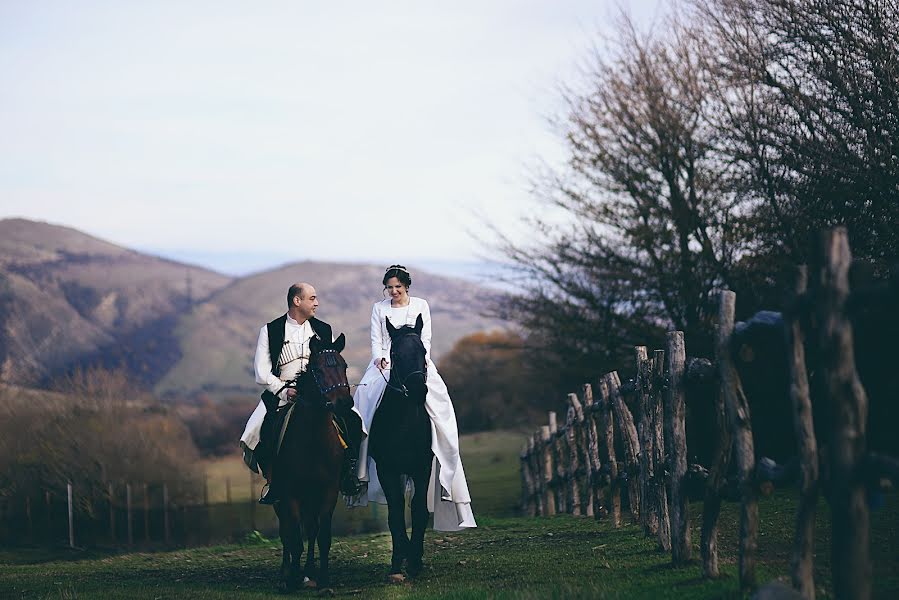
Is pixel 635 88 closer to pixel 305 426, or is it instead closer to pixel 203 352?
pixel 305 426

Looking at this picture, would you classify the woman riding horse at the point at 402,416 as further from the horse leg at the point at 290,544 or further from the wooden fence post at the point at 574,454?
the wooden fence post at the point at 574,454

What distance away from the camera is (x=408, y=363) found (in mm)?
9516

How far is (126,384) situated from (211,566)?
49174 millimetres

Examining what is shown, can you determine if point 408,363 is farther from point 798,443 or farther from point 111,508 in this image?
point 111,508

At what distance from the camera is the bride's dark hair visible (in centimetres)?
1018

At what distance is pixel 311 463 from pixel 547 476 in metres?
13.7

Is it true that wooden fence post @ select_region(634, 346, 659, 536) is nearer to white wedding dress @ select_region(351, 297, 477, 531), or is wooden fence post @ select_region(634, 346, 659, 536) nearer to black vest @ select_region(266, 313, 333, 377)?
white wedding dress @ select_region(351, 297, 477, 531)

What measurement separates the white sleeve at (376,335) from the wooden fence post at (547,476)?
12876 millimetres

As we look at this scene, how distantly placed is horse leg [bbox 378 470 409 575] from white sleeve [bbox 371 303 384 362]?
3.71ft

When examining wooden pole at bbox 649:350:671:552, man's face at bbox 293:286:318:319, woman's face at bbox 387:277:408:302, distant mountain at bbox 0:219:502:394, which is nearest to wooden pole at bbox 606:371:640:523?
wooden pole at bbox 649:350:671:552

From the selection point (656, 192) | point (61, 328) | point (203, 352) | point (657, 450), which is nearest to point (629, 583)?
point (657, 450)

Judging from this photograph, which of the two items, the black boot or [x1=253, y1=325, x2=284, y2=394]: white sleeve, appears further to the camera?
the black boot

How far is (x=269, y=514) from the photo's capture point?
157 ft

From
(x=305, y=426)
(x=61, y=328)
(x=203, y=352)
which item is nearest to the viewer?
(x=305, y=426)
